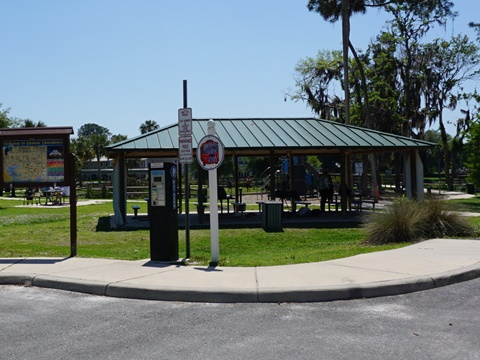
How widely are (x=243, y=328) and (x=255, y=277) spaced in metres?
2.23

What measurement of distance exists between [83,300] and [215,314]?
2006 mm

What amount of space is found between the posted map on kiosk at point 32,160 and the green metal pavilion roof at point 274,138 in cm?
700

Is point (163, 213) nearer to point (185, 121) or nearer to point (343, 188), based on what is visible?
point (185, 121)

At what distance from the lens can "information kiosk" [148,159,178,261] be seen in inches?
379

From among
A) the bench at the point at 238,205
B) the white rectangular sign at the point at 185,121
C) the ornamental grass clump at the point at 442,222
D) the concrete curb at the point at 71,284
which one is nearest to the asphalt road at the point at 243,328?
the concrete curb at the point at 71,284

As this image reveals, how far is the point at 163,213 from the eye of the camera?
9.66 m

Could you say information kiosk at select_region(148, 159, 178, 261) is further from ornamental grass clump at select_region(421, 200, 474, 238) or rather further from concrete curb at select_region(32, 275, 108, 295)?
ornamental grass clump at select_region(421, 200, 474, 238)

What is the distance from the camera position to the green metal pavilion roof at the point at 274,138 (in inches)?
724

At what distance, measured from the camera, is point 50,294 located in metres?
7.54

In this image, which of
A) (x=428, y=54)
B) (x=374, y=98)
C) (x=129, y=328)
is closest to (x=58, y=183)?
(x=129, y=328)

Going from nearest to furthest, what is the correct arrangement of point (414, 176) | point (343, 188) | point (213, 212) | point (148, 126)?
1. point (213, 212)
2. point (343, 188)
3. point (414, 176)
4. point (148, 126)

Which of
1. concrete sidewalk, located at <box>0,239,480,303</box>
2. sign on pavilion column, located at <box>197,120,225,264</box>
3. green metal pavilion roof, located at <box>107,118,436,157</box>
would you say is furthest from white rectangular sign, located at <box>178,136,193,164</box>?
green metal pavilion roof, located at <box>107,118,436,157</box>

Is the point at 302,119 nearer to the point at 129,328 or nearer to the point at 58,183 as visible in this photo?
the point at 58,183

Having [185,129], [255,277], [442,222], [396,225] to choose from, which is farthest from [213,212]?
[442,222]
